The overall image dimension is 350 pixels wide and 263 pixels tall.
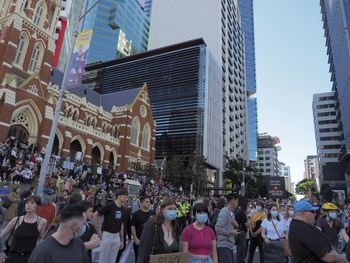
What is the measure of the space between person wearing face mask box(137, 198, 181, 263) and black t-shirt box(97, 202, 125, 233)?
234 centimetres

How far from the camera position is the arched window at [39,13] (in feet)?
105

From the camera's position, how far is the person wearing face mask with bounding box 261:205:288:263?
26.6ft

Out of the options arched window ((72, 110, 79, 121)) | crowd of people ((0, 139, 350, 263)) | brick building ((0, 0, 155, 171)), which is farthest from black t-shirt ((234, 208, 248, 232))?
arched window ((72, 110, 79, 121))

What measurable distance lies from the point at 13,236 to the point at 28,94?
1062 inches

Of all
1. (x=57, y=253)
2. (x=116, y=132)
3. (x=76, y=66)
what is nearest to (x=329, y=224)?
(x=57, y=253)

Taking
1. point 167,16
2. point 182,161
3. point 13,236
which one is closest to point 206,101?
point 182,161

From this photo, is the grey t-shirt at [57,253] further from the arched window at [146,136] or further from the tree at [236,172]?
the tree at [236,172]

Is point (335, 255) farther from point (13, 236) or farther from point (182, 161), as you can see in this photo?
point (182, 161)

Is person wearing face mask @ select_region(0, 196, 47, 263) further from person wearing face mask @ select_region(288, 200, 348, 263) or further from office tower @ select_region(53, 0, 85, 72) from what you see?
office tower @ select_region(53, 0, 85, 72)

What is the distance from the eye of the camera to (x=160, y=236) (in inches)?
165

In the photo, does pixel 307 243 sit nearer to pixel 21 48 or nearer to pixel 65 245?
pixel 65 245

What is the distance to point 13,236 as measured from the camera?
13.9ft

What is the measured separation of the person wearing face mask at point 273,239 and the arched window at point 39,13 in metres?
33.3

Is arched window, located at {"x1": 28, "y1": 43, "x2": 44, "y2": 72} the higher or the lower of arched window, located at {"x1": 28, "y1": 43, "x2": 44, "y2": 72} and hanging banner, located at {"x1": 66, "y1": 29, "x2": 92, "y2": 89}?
the higher
